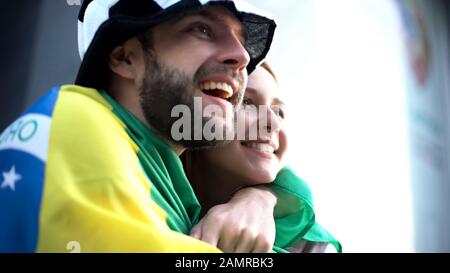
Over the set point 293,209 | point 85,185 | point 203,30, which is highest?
point 203,30

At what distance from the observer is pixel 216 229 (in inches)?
19.1

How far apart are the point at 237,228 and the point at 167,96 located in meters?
0.16

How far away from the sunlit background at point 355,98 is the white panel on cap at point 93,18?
0.70 feet

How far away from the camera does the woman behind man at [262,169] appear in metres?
0.65

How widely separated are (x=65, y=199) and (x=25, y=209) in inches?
1.6

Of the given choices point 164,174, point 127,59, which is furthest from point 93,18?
point 164,174

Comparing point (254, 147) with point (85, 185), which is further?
point (254, 147)

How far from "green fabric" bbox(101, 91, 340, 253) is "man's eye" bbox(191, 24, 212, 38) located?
124 millimetres

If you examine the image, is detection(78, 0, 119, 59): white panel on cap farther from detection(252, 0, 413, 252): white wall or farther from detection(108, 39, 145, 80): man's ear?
detection(252, 0, 413, 252): white wall

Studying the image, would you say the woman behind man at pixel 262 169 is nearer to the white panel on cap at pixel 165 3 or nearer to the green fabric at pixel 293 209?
the green fabric at pixel 293 209

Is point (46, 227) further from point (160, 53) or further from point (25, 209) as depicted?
point (160, 53)

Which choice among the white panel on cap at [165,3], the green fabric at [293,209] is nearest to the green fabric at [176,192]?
the green fabric at [293,209]

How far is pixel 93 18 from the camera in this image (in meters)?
0.56

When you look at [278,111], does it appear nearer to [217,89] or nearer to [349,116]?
[217,89]
